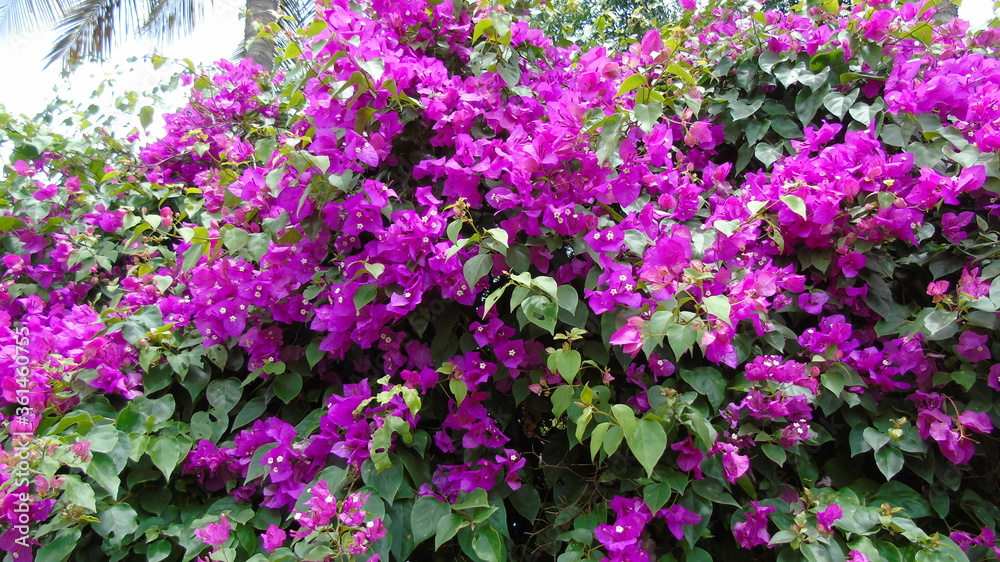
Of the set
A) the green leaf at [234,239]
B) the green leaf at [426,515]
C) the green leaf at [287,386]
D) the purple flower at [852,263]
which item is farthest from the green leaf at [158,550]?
the purple flower at [852,263]

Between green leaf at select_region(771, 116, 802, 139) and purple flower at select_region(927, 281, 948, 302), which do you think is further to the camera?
green leaf at select_region(771, 116, 802, 139)

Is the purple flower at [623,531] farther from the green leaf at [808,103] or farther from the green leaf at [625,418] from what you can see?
the green leaf at [808,103]

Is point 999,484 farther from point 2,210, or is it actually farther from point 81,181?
point 2,210

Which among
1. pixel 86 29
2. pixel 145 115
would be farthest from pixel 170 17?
pixel 145 115

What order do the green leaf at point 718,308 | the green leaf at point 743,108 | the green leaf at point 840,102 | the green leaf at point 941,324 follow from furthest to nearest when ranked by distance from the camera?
the green leaf at point 743,108
the green leaf at point 840,102
the green leaf at point 941,324
the green leaf at point 718,308

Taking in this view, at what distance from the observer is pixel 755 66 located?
79.6 inches

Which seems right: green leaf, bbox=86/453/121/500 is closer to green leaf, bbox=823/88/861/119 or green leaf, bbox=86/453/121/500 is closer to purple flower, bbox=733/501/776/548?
purple flower, bbox=733/501/776/548

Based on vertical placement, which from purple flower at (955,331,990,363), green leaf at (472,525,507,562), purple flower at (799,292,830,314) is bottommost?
purple flower at (955,331,990,363)

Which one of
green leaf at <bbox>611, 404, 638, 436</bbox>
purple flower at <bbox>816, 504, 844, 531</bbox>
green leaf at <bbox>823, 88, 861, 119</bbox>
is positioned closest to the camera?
green leaf at <bbox>611, 404, 638, 436</bbox>

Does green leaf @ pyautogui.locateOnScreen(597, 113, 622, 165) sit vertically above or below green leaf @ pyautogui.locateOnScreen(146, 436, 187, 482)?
above

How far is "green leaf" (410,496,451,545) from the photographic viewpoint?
1.34 metres

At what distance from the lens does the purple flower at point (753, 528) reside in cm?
139

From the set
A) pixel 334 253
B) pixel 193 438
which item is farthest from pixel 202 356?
pixel 334 253

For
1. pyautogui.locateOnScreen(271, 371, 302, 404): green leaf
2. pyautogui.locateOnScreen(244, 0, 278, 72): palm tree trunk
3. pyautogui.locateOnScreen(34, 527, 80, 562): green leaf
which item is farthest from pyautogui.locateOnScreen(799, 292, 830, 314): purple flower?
pyautogui.locateOnScreen(244, 0, 278, 72): palm tree trunk
